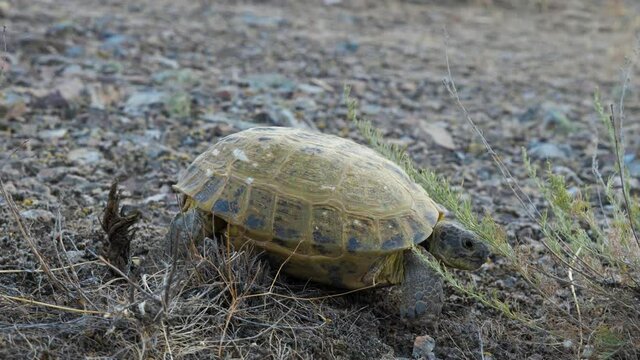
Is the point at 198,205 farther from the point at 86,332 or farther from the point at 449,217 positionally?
the point at 449,217

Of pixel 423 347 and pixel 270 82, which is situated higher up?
pixel 423 347

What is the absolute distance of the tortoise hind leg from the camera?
12.3 feet

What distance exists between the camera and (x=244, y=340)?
131 inches

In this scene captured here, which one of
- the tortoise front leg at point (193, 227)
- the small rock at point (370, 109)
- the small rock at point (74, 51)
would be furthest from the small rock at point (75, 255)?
the small rock at point (74, 51)

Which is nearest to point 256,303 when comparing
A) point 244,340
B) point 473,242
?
point 244,340

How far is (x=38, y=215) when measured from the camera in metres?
4.41

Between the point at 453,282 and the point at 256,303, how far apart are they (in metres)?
0.78

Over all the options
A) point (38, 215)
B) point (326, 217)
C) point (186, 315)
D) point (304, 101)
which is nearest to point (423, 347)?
point (326, 217)

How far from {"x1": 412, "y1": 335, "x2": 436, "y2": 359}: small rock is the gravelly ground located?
5 centimetres

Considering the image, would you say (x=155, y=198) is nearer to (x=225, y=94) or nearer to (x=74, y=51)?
(x=225, y=94)

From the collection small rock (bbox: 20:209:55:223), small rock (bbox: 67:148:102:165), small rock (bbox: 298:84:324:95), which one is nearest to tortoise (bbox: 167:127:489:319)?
small rock (bbox: 20:209:55:223)

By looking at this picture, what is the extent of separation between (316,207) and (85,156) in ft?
8.14

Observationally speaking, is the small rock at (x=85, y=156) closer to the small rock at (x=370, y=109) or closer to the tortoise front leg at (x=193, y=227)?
the tortoise front leg at (x=193, y=227)

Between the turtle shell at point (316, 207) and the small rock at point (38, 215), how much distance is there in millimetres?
805
